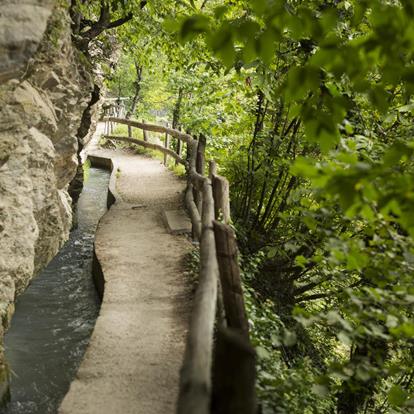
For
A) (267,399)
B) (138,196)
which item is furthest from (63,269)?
(267,399)

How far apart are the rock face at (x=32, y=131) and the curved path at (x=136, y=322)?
Result: 1.09 meters

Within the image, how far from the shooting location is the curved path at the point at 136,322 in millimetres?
3863

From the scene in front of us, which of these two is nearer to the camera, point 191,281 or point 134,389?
point 134,389

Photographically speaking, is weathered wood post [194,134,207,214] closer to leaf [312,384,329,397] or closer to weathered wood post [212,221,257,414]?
leaf [312,384,329,397]

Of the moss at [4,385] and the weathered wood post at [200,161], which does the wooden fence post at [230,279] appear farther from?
the weathered wood post at [200,161]

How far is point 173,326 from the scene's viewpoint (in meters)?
4.98

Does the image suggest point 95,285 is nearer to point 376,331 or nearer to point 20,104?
point 20,104

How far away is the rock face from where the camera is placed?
4.57 metres

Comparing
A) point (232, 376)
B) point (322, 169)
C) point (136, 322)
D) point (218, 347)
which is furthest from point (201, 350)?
point (136, 322)

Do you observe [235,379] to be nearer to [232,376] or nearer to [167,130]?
[232,376]

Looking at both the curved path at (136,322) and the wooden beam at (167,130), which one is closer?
the curved path at (136,322)

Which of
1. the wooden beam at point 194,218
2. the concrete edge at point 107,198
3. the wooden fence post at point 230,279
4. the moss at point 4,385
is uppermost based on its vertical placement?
the wooden fence post at point 230,279

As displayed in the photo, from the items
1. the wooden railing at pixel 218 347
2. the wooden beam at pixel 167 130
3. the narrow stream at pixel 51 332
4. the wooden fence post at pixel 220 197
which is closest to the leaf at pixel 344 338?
the wooden railing at pixel 218 347

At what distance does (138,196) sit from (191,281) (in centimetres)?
507
